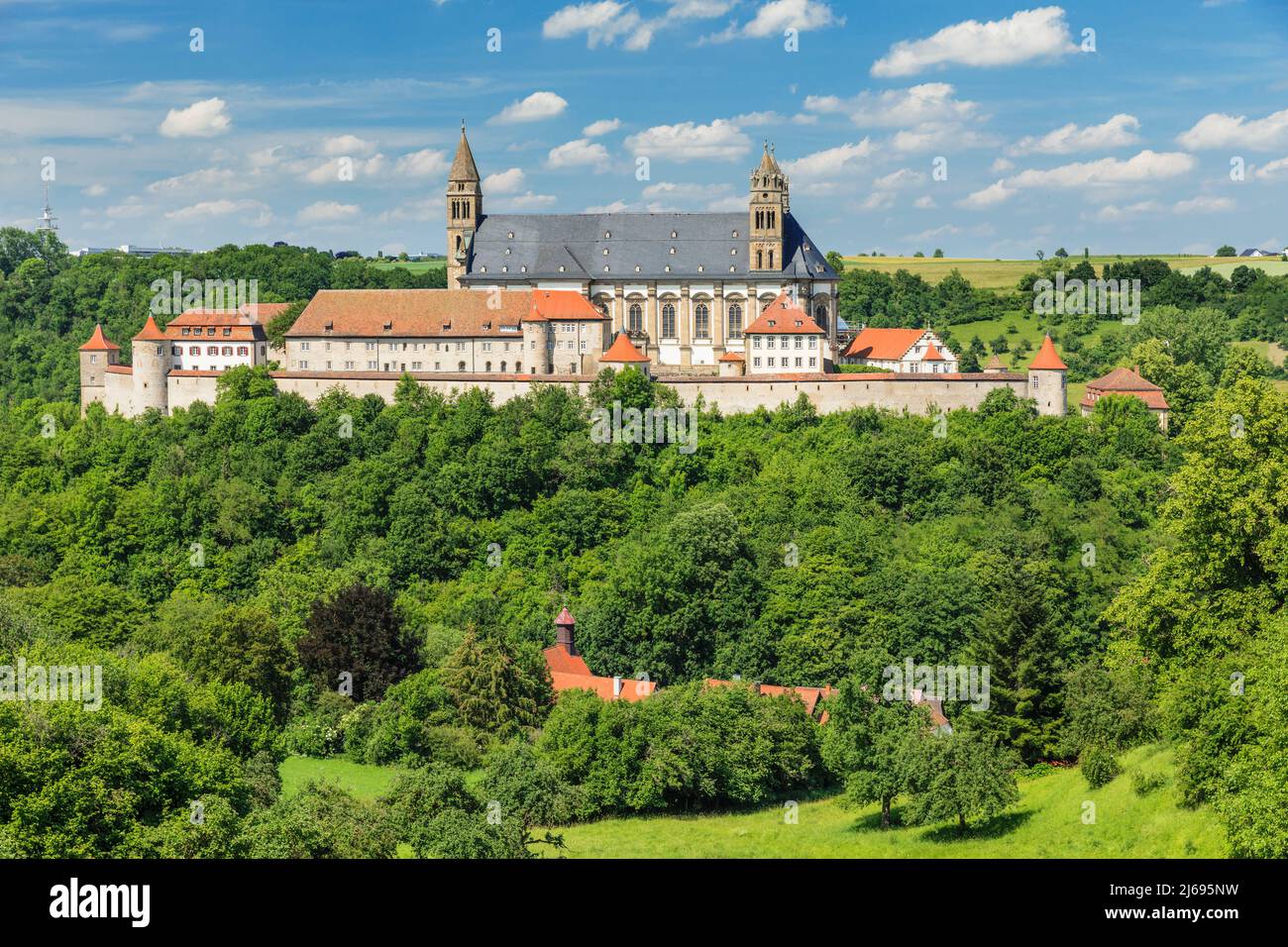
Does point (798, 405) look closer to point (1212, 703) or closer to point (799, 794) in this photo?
point (799, 794)

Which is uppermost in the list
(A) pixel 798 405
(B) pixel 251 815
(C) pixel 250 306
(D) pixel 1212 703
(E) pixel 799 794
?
(C) pixel 250 306

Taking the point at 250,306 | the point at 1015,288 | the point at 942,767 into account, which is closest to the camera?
the point at 942,767

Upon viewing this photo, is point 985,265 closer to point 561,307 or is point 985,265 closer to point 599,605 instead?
point 561,307

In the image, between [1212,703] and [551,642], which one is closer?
[1212,703]

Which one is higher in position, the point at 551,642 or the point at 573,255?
the point at 573,255

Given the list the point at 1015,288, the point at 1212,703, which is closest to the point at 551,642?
the point at 1212,703

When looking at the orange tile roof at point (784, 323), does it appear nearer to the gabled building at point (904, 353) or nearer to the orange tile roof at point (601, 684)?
the gabled building at point (904, 353)
